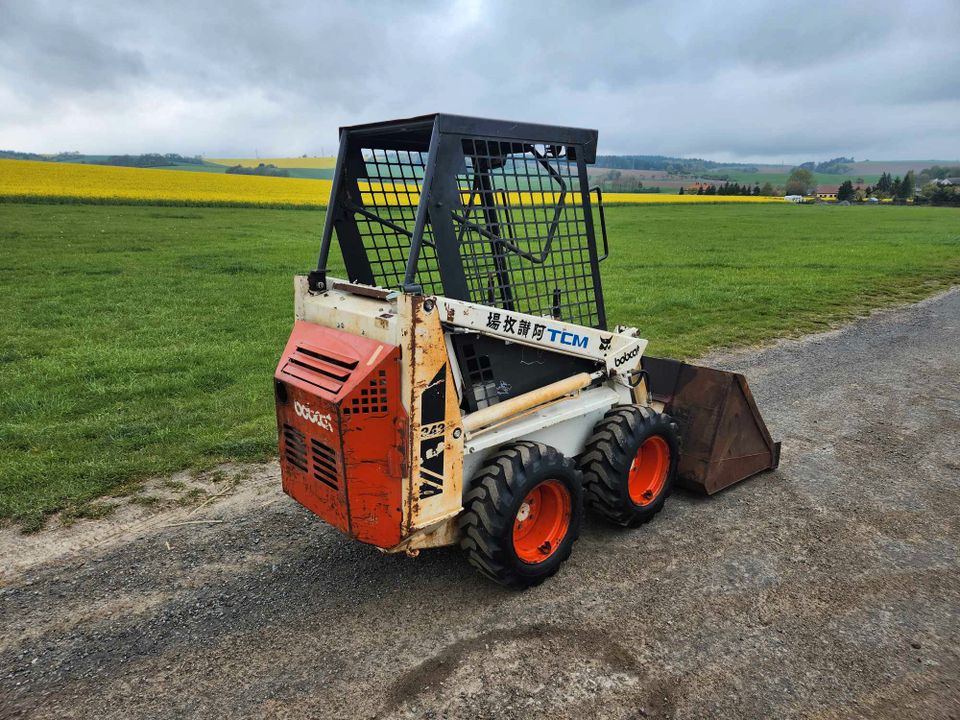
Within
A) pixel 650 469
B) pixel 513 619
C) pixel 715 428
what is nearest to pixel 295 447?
pixel 513 619

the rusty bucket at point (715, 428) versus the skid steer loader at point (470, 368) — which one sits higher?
the skid steer loader at point (470, 368)

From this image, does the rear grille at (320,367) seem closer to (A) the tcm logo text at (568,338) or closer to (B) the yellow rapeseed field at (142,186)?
(A) the tcm logo text at (568,338)

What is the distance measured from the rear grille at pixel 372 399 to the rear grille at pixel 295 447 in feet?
1.97

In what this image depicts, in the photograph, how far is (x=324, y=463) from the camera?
12.0 ft

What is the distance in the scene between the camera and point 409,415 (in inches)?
132

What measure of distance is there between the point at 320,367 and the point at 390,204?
148 cm

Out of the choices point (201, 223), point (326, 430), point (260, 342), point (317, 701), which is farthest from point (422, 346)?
point (201, 223)

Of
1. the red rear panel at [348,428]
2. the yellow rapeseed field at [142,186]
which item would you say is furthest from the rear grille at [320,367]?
the yellow rapeseed field at [142,186]

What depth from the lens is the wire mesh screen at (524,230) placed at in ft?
12.8

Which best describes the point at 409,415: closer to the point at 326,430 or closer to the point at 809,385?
the point at 326,430

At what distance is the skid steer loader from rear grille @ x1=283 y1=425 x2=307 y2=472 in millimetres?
14

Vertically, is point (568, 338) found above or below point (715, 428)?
above

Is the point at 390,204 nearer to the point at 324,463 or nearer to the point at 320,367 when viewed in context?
the point at 320,367

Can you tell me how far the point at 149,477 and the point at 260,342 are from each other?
4465 mm
